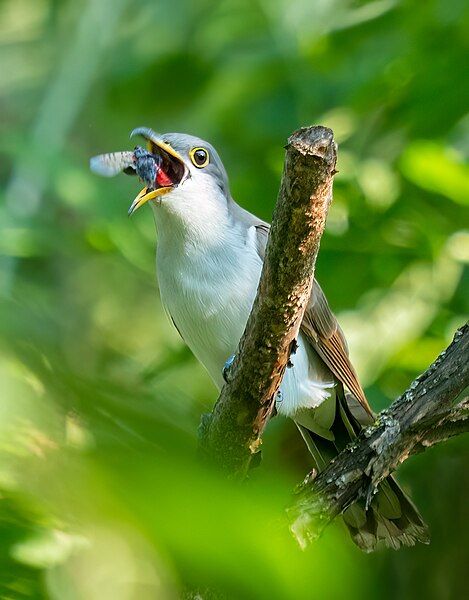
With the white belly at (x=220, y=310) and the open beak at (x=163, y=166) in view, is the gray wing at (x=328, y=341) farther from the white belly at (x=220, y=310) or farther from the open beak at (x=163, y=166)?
the open beak at (x=163, y=166)

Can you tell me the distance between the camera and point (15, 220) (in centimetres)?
390

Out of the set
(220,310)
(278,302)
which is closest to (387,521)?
(220,310)

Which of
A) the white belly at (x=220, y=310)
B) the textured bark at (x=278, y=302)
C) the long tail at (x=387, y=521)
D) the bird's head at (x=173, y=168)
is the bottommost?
the long tail at (x=387, y=521)

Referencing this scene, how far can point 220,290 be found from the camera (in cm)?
329

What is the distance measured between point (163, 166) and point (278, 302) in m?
1.58

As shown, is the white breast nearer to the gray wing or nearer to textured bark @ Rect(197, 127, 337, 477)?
the gray wing

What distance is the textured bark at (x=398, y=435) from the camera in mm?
2104

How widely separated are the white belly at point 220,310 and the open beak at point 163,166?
0.89ft

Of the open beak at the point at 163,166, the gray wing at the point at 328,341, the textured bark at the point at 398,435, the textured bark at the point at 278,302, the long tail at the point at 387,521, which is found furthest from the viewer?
the open beak at the point at 163,166

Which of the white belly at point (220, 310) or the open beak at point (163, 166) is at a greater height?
the open beak at point (163, 166)

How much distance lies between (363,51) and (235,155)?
1145 mm

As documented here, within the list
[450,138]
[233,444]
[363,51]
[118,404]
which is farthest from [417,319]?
[118,404]

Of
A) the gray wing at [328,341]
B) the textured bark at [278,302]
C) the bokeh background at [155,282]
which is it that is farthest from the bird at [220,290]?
the textured bark at [278,302]

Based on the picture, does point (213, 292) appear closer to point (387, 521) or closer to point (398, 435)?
point (387, 521)
